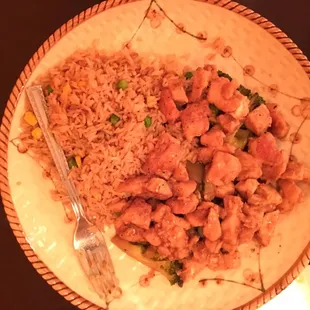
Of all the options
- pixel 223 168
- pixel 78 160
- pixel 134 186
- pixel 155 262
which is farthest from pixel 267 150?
pixel 78 160

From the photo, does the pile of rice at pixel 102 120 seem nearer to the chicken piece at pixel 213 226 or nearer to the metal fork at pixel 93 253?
the metal fork at pixel 93 253

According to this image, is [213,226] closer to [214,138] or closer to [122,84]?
[214,138]

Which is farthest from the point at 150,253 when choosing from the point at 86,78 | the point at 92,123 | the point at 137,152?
the point at 86,78

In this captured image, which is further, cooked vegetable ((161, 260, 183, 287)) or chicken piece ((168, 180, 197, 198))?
cooked vegetable ((161, 260, 183, 287))

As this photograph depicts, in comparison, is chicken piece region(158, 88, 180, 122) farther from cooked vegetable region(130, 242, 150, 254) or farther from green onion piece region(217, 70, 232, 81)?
cooked vegetable region(130, 242, 150, 254)

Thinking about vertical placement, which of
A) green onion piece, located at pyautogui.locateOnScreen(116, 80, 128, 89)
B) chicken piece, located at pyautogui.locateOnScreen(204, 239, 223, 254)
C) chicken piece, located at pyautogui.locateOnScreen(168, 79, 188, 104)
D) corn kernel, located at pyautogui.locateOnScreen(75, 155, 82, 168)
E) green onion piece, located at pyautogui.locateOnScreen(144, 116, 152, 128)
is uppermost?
chicken piece, located at pyautogui.locateOnScreen(168, 79, 188, 104)

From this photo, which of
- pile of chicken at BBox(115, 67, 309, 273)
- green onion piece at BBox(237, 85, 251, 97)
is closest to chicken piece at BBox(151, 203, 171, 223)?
pile of chicken at BBox(115, 67, 309, 273)

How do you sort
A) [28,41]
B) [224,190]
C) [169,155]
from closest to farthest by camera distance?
[169,155], [224,190], [28,41]
